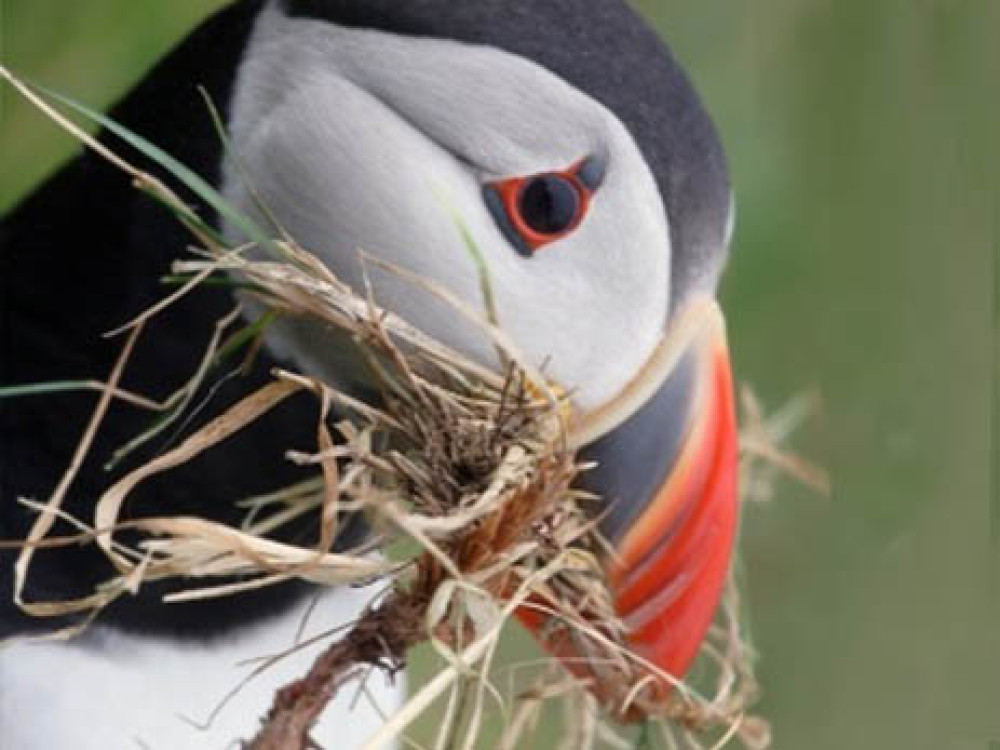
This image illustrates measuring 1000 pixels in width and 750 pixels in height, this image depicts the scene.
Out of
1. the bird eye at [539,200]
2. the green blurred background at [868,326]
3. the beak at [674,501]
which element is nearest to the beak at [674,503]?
the beak at [674,501]

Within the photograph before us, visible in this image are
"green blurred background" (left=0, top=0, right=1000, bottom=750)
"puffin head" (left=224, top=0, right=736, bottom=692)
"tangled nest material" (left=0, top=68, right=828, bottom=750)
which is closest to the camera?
"tangled nest material" (left=0, top=68, right=828, bottom=750)

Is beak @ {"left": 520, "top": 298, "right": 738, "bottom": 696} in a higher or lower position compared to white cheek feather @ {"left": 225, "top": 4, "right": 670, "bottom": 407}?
lower

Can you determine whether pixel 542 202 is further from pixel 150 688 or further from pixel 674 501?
pixel 150 688

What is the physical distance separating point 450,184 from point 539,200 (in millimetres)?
64

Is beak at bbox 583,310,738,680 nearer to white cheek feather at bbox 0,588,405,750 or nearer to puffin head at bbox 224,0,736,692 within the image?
puffin head at bbox 224,0,736,692

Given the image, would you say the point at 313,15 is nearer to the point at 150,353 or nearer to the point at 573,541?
the point at 150,353

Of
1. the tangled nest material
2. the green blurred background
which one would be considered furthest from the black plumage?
the green blurred background

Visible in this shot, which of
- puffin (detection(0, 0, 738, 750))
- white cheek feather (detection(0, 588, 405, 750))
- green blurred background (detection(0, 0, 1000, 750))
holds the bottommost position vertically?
green blurred background (detection(0, 0, 1000, 750))

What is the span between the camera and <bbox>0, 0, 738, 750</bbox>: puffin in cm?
149

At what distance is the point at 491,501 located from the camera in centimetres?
120

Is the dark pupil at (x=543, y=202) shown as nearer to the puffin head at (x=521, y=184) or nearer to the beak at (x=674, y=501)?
the puffin head at (x=521, y=184)

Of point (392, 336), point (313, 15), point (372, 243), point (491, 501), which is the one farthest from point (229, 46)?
point (491, 501)

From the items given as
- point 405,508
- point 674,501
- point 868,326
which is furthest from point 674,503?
point 868,326

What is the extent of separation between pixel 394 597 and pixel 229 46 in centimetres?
51
